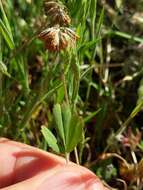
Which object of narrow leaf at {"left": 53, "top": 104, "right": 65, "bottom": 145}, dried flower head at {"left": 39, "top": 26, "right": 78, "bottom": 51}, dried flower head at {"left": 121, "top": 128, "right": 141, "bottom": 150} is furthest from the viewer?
dried flower head at {"left": 121, "top": 128, "right": 141, "bottom": 150}

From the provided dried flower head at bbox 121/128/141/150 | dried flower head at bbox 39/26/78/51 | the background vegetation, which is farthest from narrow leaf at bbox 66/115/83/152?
dried flower head at bbox 121/128/141/150

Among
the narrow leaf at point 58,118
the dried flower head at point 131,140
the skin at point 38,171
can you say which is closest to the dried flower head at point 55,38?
the narrow leaf at point 58,118

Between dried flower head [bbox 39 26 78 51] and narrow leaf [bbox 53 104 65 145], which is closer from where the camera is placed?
dried flower head [bbox 39 26 78 51]

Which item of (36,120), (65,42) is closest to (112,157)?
(36,120)

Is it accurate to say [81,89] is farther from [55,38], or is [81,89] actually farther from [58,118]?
[55,38]

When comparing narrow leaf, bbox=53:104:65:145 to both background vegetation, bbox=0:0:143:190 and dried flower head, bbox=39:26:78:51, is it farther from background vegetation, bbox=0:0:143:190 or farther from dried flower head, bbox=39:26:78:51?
dried flower head, bbox=39:26:78:51

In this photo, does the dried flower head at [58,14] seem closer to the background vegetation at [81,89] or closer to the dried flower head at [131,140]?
the background vegetation at [81,89]

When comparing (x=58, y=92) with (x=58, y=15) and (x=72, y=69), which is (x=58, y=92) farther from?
(x=58, y=15)
